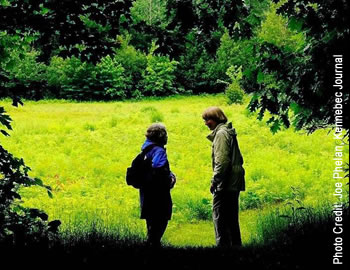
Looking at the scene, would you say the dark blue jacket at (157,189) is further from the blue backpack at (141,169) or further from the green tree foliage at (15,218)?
the green tree foliage at (15,218)

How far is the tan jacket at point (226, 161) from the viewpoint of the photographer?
554 centimetres

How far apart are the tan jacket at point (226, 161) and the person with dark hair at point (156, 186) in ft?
1.87

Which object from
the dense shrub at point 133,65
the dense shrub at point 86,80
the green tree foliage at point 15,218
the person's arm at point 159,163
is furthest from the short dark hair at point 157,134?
the dense shrub at point 133,65

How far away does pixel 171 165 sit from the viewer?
1359 cm

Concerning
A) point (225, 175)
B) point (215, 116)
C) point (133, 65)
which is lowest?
point (225, 175)

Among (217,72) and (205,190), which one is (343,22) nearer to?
(205,190)

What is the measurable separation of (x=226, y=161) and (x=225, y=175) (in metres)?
0.16

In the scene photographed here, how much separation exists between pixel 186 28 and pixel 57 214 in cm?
541

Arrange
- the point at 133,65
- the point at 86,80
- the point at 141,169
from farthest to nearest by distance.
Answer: the point at 133,65, the point at 86,80, the point at 141,169

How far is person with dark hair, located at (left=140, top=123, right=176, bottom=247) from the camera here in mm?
5426

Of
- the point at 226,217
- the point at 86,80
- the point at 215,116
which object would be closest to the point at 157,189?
the point at 226,217

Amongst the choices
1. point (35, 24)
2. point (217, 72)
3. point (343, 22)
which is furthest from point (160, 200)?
point (217, 72)

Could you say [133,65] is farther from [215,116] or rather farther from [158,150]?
[158,150]

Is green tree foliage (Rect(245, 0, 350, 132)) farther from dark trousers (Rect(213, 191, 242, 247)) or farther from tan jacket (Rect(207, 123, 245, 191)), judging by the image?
dark trousers (Rect(213, 191, 242, 247))
